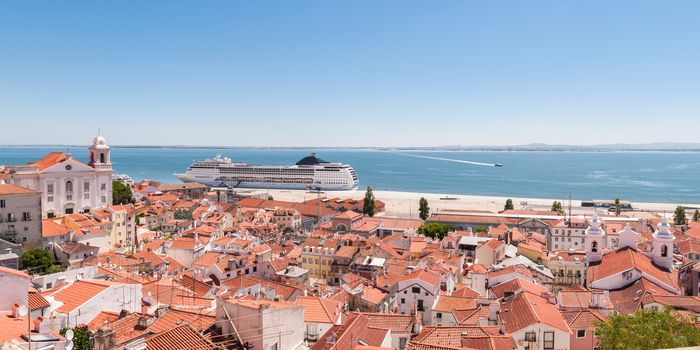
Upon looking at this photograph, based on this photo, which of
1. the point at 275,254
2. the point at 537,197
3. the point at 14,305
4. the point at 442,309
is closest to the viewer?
the point at 14,305

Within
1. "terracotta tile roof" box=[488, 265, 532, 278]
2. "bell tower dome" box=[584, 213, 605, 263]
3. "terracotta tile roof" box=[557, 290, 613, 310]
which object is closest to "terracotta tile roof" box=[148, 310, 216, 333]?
"terracotta tile roof" box=[557, 290, 613, 310]

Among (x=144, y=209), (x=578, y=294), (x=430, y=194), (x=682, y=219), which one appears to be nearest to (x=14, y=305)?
(x=578, y=294)

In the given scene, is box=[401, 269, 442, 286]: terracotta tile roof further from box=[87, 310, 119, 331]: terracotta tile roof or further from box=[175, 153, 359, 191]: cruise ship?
box=[175, 153, 359, 191]: cruise ship

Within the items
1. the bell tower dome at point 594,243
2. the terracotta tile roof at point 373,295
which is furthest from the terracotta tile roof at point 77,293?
the bell tower dome at point 594,243

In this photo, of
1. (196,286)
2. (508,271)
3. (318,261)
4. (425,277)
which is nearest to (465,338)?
(425,277)

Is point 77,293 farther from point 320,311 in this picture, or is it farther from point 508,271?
point 508,271

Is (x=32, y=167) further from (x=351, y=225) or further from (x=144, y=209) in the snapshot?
(x=351, y=225)
